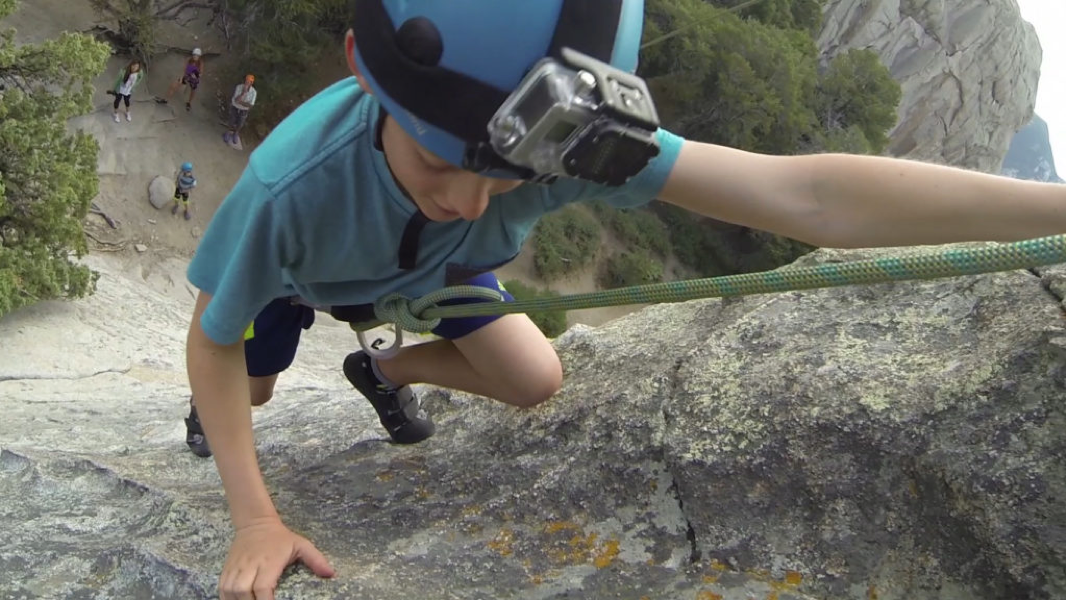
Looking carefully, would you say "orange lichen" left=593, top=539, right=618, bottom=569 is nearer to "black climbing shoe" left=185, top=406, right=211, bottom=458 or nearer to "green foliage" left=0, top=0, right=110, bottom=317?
"black climbing shoe" left=185, top=406, right=211, bottom=458

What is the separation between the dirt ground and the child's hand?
827 centimetres

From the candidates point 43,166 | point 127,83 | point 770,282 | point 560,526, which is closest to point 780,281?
point 770,282

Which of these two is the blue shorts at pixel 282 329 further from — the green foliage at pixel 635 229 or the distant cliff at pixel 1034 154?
the distant cliff at pixel 1034 154

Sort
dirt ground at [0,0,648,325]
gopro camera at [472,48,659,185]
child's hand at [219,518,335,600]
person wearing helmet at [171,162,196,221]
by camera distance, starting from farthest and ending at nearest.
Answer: person wearing helmet at [171,162,196,221] → dirt ground at [0,0,648,325] → child's hand at [219,518,335,600] → gopro camera at [472,48,659,185]

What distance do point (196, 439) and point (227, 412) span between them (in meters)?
0.72

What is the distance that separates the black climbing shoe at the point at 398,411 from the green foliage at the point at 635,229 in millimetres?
13593

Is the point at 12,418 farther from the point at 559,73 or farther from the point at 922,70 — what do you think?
the point at 922,70

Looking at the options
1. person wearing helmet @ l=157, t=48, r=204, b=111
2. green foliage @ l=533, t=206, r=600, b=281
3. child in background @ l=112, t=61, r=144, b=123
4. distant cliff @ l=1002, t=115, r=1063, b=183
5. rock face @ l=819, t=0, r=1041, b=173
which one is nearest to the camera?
child in background @ l=112, t=61, r=144, b=123

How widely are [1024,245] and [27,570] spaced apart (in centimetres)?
157

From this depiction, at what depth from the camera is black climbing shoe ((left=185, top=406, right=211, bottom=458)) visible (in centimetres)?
212

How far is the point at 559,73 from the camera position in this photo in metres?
0.93

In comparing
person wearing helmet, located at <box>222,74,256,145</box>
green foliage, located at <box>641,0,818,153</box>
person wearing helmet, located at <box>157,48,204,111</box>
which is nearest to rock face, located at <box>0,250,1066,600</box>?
person wearing helmet, located at <box>222,74,256,145</box>

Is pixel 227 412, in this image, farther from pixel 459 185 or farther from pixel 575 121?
pixel 575 121

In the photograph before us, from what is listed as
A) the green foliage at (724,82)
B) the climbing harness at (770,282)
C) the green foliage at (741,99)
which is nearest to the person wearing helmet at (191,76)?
the green foliage at (741,99)
